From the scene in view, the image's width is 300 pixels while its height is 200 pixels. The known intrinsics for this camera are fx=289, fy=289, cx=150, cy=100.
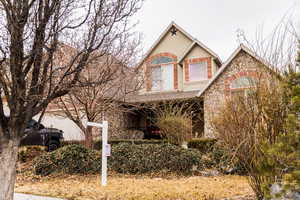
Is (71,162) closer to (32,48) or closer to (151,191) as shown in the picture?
(151,191)

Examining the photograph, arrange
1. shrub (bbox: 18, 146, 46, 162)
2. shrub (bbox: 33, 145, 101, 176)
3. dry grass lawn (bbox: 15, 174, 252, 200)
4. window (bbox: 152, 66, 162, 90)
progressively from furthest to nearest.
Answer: window (bbox: 152, 66, 162, 90), shrub (bbox: 18, 146, 46, 162), shrub (bbox: 33, 145, 101, 176), dry grass lawn (bbox: 15, 174, 252, 200)

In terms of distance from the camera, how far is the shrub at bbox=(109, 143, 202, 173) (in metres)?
9.97

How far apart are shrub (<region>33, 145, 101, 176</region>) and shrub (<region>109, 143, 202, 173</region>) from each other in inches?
26.9

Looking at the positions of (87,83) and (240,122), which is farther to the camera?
(240,122)

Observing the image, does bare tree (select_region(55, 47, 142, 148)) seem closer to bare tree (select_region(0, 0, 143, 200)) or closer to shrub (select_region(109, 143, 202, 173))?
shrub (select_region(109, 143, 202, 173))

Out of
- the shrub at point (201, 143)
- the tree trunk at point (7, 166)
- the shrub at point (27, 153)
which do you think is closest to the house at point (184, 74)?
the shrub at point (201, 143)

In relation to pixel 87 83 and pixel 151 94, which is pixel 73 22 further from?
pixel 151 94

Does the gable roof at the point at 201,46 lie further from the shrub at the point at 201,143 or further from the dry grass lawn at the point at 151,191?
the dry grass lawn at the point at 151,191

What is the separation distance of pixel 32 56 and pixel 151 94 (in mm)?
15877

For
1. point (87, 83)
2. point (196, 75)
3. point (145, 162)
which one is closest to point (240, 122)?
point (87, 83)

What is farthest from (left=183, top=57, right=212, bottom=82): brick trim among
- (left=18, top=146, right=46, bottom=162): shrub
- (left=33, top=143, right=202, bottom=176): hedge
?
(left=18, top=146, right=46, bottom=162): shrub

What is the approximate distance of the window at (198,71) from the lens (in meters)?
19.6

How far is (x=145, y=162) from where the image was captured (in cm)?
1023

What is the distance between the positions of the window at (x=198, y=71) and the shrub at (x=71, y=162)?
10.8 meters
